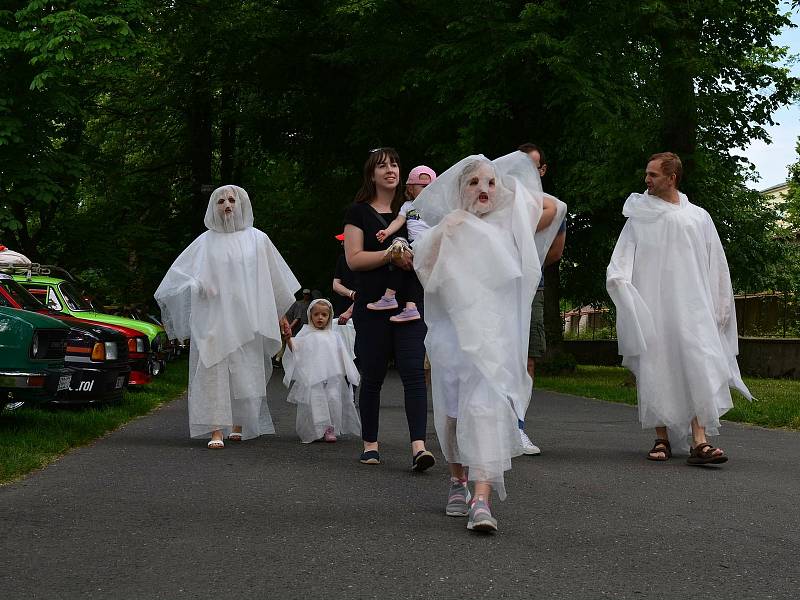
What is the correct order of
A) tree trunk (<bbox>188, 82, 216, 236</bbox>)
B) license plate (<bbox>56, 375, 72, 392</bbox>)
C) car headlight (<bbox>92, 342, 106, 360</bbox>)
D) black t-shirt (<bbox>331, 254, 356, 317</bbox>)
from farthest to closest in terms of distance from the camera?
tree trunk (<bbox>188, 82, 216, 236</bbox>) → car headlight (<bbox>92, 342, 106, 360</bbox>) → black t-shirt (<bbox>331, 254, 356, 317</bbox>) → license plate (<bbox>56, 375, 72, 392</bbox>)

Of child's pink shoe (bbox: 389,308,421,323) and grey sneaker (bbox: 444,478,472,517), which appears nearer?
grey sneaker (bbox: 444,478,472,517)

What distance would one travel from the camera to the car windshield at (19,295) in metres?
12.9

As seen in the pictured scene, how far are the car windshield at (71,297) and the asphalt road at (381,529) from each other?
7.45m

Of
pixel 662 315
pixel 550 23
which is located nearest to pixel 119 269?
pixel 550 23

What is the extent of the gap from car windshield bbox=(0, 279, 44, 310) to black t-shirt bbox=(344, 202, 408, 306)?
572 centimetres

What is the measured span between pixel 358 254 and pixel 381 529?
2525 millimetres

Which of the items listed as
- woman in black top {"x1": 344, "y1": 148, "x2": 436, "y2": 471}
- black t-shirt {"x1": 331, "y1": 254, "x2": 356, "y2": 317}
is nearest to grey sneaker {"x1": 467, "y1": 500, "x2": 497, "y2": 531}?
woman in black top {"x1": 344, "y1": 148, "x2": 436, "y2": 471}

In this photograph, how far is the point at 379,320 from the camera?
8.26 m

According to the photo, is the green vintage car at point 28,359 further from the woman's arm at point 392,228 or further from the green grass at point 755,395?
the green grass at point 755,395

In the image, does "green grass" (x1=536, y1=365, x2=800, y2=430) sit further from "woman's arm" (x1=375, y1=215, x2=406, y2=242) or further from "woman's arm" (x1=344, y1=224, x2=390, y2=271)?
"woman's arm" (x1=344, y1=224, x2=390, y2=271)

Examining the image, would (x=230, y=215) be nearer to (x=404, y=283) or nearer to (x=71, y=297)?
(x=404, y=283)

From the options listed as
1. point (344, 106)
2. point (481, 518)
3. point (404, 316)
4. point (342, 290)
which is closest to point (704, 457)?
point (404, 316)

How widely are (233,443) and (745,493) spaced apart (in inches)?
173

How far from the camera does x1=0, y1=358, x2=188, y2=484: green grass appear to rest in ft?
28.1
